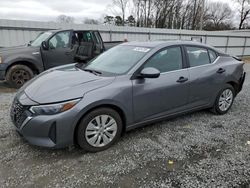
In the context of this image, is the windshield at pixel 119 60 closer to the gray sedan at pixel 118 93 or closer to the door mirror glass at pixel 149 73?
the gray sedan at pixel 118 93

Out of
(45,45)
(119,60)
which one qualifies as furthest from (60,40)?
(119,60)

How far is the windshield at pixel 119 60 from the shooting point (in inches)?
134

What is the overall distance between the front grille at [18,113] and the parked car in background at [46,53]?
129 inches

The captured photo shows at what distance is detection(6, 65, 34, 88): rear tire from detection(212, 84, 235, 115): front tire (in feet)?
17.6

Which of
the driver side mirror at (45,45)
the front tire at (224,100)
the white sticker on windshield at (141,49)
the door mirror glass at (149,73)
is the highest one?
the white sticker on windshield at (141,49)

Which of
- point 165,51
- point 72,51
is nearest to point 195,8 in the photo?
point 72,51

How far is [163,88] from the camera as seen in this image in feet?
11.3

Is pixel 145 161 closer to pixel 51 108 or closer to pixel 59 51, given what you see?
pixel 51 108

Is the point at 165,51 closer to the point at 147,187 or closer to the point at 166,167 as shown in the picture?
the point at 166,167

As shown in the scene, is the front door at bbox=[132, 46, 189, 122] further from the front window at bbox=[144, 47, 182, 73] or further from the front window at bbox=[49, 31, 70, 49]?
the front window at bbox=[49, 31, 70, 49]

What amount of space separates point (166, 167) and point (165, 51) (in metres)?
1.86

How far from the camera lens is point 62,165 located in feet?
9.12

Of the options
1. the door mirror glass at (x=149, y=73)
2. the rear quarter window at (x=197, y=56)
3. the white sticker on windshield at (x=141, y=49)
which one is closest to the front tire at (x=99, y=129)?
the door mirror glass at (x=149, y=73)

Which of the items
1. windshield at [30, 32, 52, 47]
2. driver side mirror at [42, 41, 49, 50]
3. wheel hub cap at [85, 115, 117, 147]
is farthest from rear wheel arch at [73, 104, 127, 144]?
windshield at [30, 32, 52, 47]
